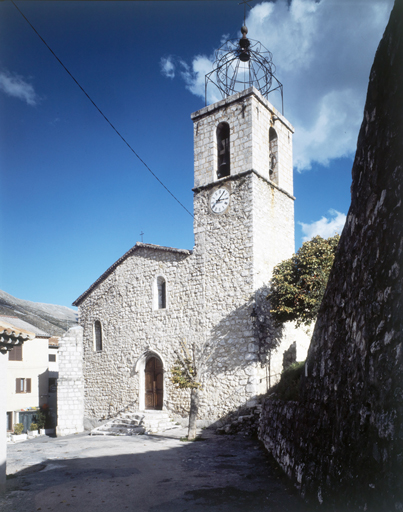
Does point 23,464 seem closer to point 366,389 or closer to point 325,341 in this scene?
point 325,341

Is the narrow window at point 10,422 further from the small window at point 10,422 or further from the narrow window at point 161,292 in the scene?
the narrow window at point 161,292

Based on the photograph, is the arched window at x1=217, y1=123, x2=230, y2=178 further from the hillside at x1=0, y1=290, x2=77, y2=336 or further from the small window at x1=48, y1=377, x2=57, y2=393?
the hillside at x1=0, y1=290, x2=77, y2=336

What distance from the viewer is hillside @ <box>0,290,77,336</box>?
2680 cm

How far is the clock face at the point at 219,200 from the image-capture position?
16850 mm

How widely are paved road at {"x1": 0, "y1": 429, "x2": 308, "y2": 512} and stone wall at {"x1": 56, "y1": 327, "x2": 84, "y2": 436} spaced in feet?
19.9

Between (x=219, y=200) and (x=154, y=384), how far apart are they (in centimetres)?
813

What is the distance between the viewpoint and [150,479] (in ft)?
27.5

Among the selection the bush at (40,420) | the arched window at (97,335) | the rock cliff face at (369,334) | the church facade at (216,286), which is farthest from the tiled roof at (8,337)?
the bush at (40,420)

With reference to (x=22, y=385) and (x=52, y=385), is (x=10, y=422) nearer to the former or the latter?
(x=22, y=385)

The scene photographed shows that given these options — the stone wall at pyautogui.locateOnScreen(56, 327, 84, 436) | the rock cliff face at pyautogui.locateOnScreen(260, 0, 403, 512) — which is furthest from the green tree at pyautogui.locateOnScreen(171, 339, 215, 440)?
the rock cliff face at pyautogui.locateOnScreen(260, 0, 403, 512)

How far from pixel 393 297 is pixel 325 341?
227 centimetres

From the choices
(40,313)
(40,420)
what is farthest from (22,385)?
(40,313)

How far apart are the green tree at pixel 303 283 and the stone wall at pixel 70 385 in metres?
10.2

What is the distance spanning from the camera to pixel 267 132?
1767cm
